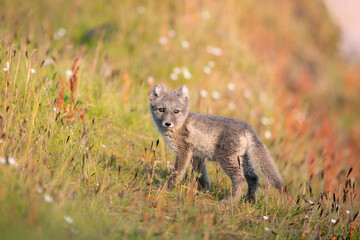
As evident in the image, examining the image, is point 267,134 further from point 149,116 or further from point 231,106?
point 149,116

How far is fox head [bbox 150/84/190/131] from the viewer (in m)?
4.94

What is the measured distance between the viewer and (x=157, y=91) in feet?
17.4

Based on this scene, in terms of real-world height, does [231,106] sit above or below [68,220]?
above

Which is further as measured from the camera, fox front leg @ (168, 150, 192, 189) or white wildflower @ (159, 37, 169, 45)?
white wildflower @ (159, 37, 169, 45)

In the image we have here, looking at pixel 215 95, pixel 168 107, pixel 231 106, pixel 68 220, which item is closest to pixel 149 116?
pixel 168 107

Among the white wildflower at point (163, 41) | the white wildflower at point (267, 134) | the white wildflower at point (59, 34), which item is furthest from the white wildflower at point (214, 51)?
the white wildflower at point (59, 34)

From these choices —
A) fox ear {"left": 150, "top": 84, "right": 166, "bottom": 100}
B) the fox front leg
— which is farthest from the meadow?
fox ear {"left": 150, "top": 84, "right": 166, "bottom": 100}

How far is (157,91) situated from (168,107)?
1.22 feet

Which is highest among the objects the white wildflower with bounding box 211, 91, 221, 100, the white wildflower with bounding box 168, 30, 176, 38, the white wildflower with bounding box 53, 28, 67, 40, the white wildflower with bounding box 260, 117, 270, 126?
the white wildflower with bounding box 168, 30, 176, 38

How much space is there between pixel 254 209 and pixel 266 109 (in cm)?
484

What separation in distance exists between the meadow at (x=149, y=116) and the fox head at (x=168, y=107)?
0.56m

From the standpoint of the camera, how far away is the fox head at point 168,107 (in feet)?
16.2

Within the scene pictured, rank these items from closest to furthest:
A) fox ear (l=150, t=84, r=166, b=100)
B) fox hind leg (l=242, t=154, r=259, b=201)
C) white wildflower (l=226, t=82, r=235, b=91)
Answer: fox hind leg (l=242, t=154, r=259, b=201), fox ear (l=150, t=84, r=166, b=100), white wildflower (l=226, t=82, r=235, b=91)

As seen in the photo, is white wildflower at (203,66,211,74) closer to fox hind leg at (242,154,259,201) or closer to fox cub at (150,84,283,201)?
fox cub at (150,84,283,201)
